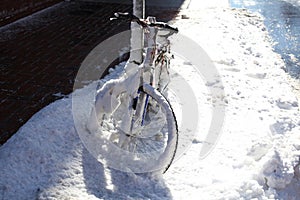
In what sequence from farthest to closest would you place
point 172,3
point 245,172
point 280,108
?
point 172,3
point 280,108
point 245,172

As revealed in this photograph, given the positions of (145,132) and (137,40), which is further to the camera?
(137,40)

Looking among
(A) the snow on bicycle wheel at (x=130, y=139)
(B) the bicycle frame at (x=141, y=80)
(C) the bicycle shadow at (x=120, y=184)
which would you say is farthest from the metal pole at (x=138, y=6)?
(C) the bicycle shadow at (x=120, y=184)

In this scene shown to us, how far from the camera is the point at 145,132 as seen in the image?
407 centimetres

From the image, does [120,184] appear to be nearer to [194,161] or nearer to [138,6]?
[194,161]

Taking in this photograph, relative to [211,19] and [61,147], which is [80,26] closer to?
[211,19]

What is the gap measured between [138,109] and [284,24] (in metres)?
Result: 6.79

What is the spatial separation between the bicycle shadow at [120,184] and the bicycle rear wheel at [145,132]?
0.38ft

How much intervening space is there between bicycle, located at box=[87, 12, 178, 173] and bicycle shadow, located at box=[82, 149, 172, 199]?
0.12m

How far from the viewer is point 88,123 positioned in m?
3.87

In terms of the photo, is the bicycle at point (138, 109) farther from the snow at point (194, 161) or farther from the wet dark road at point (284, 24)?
the wet dark road at point (284, 24)

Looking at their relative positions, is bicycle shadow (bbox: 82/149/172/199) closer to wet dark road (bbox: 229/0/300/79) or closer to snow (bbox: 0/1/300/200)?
snow (bbox: 0/1/300/200)

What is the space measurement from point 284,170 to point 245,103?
1748mm

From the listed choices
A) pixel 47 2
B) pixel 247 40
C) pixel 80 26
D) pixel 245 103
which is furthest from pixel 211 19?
pixel 245 103

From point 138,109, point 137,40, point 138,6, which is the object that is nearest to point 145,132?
point 138,109
